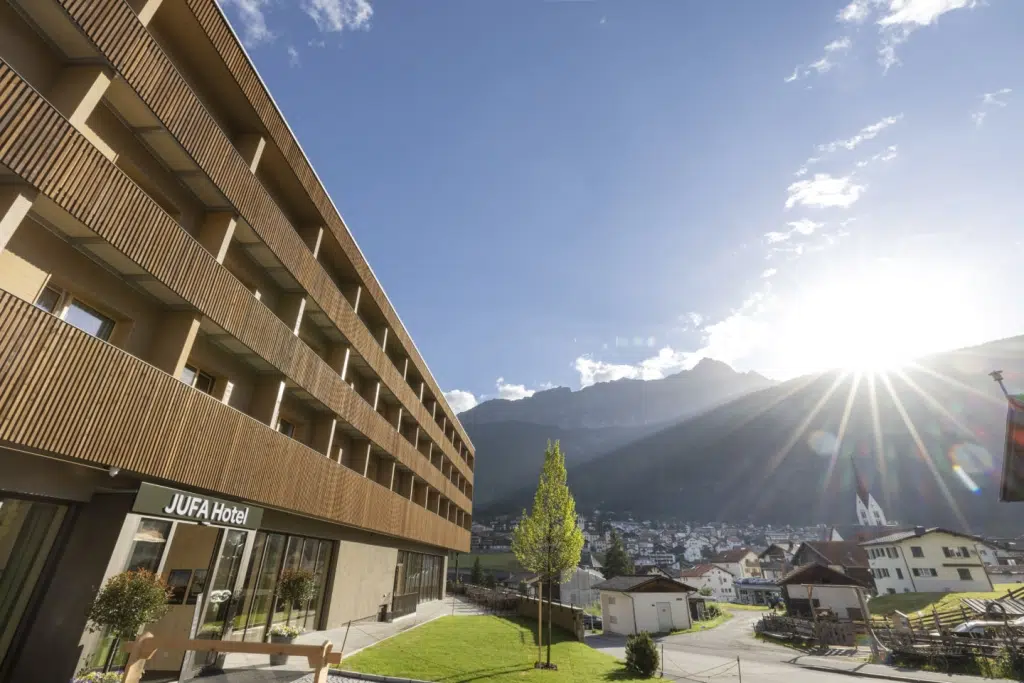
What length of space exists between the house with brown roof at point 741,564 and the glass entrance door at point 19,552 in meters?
131

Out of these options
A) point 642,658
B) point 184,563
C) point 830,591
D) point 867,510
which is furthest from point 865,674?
point 867,510

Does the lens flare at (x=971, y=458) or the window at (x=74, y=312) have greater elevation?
the lens flare at (x=971, y=458)

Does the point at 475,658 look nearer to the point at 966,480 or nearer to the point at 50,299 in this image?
the point at 50,299

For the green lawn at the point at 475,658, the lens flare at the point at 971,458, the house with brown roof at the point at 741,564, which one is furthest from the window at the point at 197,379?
the lens flare at the point at 971,458

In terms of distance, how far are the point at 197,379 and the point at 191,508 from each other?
438cm

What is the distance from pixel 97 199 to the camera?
32.9 feet

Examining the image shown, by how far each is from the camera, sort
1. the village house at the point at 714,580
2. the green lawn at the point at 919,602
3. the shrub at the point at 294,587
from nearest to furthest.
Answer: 1. the shrub at the point at 294,587
2. the green lawn at the point at 919,602
3. the village house at the point at 714,580

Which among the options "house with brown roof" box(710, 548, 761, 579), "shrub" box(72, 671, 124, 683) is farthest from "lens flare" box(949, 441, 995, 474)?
"shrub" box(72, 671, 124, 683)

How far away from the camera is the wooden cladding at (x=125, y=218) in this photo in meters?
8.60

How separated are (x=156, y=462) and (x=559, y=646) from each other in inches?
817

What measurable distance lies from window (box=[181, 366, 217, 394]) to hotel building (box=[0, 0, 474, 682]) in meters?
0.06

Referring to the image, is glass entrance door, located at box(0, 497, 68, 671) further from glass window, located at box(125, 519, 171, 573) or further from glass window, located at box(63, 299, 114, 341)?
glass window, located at box(63, 299, 114, 341)

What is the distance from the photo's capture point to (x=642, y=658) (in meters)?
18.1

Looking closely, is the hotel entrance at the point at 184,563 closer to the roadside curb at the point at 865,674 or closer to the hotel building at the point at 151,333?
the hotel building at the point at 151,333
